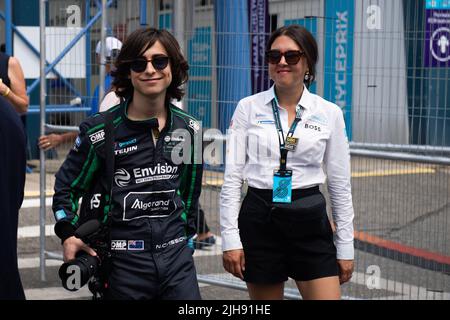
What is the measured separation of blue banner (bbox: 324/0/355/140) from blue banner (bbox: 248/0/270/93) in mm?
509

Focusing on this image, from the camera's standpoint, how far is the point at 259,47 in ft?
21.8

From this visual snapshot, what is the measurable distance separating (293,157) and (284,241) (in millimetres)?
469

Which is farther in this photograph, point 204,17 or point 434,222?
point 204,17

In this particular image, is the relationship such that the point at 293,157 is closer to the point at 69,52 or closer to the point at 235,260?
the point at 235,260

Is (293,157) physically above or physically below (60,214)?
above

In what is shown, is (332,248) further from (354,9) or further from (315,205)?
(354,9)

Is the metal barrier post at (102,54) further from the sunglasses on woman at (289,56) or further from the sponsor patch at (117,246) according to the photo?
the sponsor patch at (117,246)

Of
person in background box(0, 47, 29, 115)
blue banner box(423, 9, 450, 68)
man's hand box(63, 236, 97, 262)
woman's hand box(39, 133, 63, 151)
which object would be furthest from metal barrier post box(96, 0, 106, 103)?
man's hand box(63, 236, 97, 262)

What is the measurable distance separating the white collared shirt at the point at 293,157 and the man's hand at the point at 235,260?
0.03 m

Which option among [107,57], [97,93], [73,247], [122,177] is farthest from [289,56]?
[97,93]

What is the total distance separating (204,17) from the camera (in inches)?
273

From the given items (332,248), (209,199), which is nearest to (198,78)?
(209,199)
